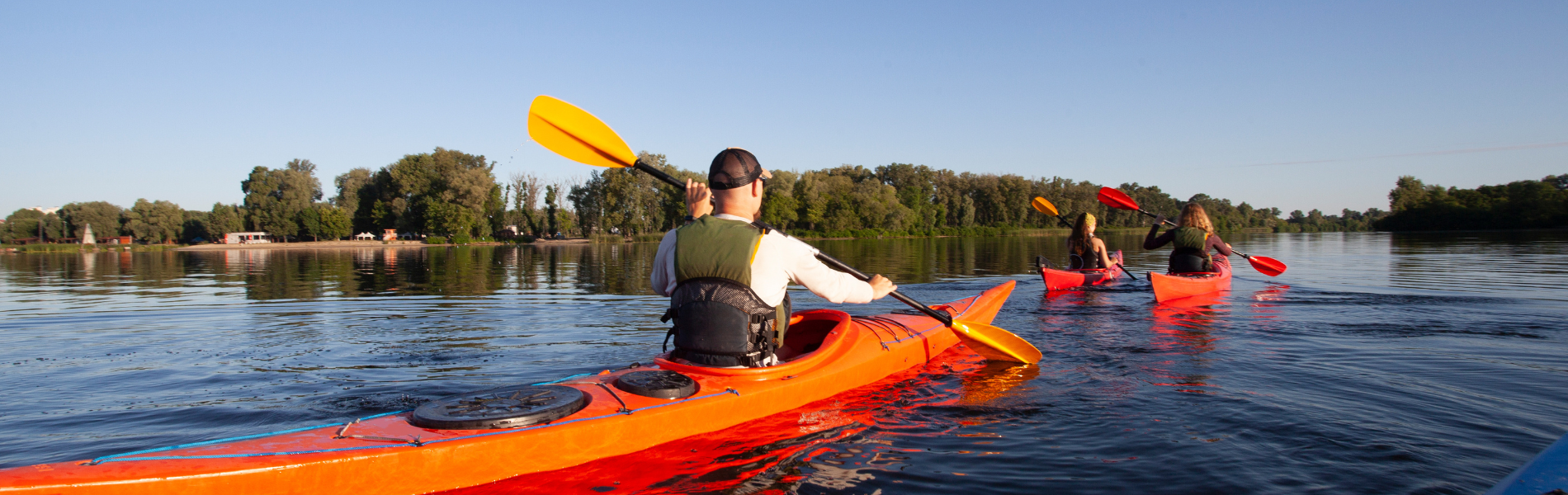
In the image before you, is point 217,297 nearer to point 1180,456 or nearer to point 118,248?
point 1180,456

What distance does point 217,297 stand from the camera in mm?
12391

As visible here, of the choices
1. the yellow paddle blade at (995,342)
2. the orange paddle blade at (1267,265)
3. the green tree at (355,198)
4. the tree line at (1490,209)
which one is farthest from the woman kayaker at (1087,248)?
the green tree at (355,198)

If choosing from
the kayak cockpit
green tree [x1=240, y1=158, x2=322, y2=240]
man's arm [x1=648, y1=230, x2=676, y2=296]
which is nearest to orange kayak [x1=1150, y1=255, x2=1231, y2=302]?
the kayak cockpit

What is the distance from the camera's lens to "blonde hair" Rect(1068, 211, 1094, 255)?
39.5ft

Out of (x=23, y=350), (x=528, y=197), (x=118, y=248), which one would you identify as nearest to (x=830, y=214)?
(x=528, y=197)

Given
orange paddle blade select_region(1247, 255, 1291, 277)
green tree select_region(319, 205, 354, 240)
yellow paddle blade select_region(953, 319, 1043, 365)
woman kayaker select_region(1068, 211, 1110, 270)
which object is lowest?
yellow paddle blade select_region(953, 319, 1043, 365)

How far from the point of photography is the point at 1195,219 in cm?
1092

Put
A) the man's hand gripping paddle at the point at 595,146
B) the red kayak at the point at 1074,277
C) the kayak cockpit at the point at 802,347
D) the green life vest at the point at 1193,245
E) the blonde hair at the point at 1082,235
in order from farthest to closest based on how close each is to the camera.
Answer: the blonde hair at the point at 1082,235, the red kayak at the point at 1074,277, the green life vest at the point at 1193,245, the man's hand gripping paddle at the point at 595,146, the kayak cockpit at the point at 802,347

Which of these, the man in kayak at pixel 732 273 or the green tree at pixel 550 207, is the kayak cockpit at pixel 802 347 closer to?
the man in kayak at pixel 732 273

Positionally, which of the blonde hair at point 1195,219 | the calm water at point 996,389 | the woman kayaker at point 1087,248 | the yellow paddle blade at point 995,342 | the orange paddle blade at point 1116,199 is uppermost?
the orange paddle blade at point 1116,199

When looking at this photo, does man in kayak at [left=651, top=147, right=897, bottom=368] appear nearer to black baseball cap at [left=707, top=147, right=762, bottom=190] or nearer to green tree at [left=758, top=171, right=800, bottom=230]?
black baseball cap at [left=707, top=147, right=762, bottom=190]

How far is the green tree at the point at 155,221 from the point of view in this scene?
71.6 meters

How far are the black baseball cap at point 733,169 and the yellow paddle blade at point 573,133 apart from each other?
1830mm

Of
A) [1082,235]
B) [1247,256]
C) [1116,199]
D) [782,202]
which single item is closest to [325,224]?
[782,202]
